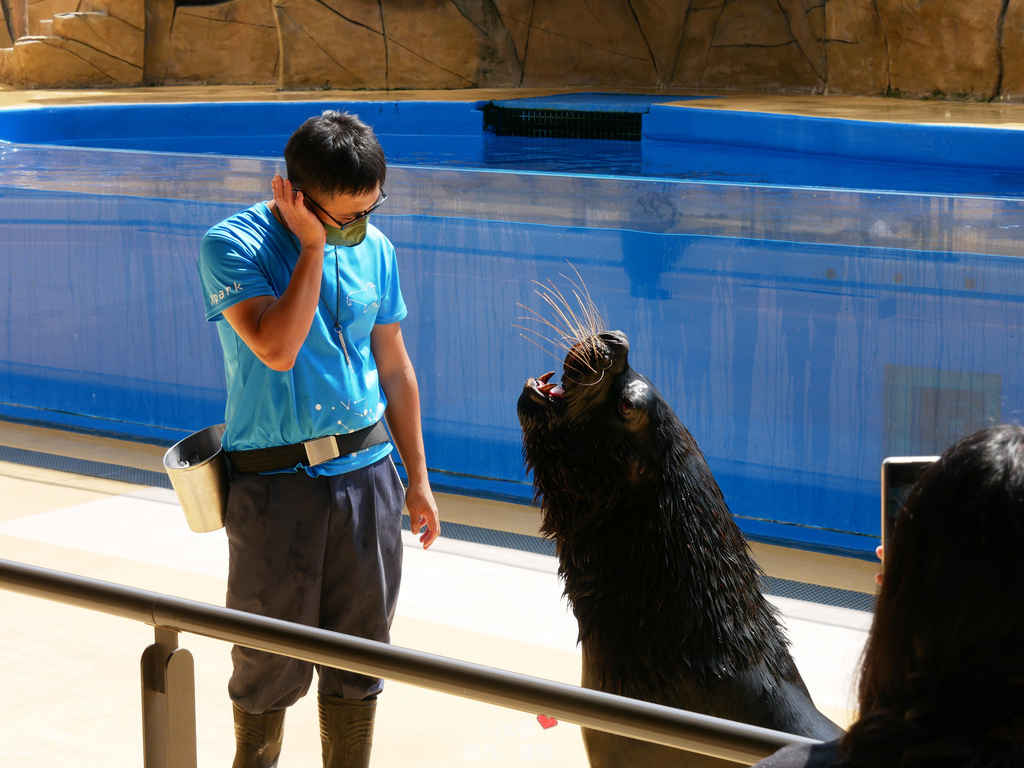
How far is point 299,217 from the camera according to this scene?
1.75m

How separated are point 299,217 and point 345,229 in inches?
3.5

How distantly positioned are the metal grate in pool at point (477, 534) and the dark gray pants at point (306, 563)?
38.0 inches

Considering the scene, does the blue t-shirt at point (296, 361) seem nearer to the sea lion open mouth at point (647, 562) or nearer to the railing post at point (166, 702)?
the sea lion open mouth at point (647, 562)

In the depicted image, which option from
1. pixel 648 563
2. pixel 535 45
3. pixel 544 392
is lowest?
pixel 648 563

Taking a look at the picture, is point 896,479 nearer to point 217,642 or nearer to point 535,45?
point 217,642

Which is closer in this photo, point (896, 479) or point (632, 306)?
point (896, 479)

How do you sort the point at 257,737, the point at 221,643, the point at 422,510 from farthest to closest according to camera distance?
the point at 221,643, the point at 422,510, the point at 257,737

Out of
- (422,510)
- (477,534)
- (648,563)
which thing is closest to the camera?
(648,563)

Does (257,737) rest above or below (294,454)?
below

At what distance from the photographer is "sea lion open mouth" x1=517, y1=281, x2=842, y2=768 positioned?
1617 millimetres

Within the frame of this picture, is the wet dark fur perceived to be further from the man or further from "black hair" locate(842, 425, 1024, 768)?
"black hair" locate(842, 425, 1024, 768)

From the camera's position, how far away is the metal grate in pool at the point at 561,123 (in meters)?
10.6

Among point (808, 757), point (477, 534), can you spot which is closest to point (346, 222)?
point (808, 757)

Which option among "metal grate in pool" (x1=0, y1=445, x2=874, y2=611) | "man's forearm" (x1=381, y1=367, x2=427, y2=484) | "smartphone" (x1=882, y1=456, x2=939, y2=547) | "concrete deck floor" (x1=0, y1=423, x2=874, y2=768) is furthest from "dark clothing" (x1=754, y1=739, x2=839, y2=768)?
"metal grate in pool" (x1=0, y1=445, x2=874, y2=611)
